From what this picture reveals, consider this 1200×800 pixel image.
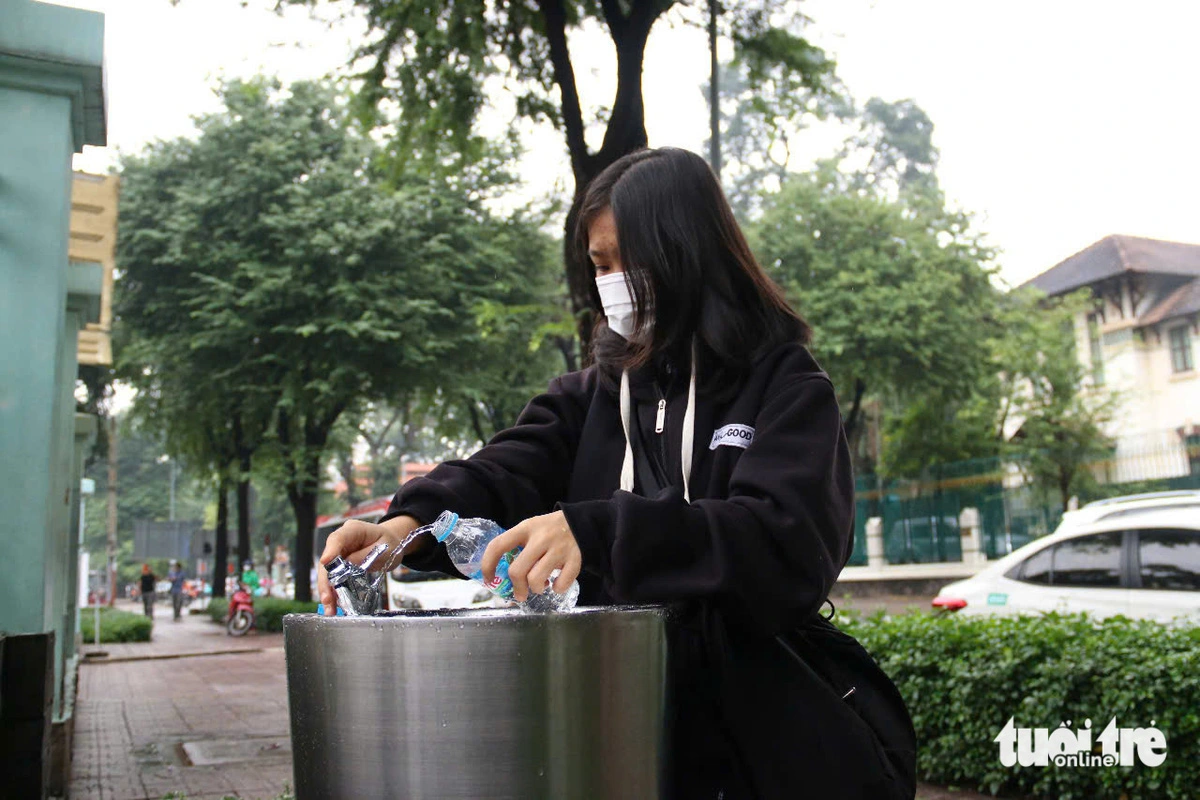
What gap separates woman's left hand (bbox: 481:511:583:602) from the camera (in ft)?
3.78

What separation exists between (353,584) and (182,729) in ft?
27.5

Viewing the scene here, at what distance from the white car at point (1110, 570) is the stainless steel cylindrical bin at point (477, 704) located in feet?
22.5

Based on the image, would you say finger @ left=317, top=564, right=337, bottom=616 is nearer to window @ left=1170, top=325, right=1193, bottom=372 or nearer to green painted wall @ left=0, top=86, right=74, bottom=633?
green painted wall @ left=0, top=86, right=74, bottom=633

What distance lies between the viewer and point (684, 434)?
1.47m

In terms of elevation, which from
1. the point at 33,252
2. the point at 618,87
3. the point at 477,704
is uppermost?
the point at 618,87

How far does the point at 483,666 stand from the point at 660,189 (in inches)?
29.7

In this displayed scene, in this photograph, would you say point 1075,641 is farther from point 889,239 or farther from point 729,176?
point 729,176

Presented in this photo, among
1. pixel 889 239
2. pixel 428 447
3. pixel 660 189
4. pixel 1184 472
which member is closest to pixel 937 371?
pixel 889 239

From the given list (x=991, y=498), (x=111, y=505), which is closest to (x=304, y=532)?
(x=111, y=505)

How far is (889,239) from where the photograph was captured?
77.4 feet

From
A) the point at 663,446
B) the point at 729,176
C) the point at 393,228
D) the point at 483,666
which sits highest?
the point at 729,176

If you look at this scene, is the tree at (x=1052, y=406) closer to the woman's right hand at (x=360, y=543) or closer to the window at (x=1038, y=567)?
the window at (x=1038, y=567)

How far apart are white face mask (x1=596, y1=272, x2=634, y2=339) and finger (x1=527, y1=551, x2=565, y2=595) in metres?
0.51

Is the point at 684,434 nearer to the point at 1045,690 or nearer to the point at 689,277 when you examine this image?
the point at 689,277
